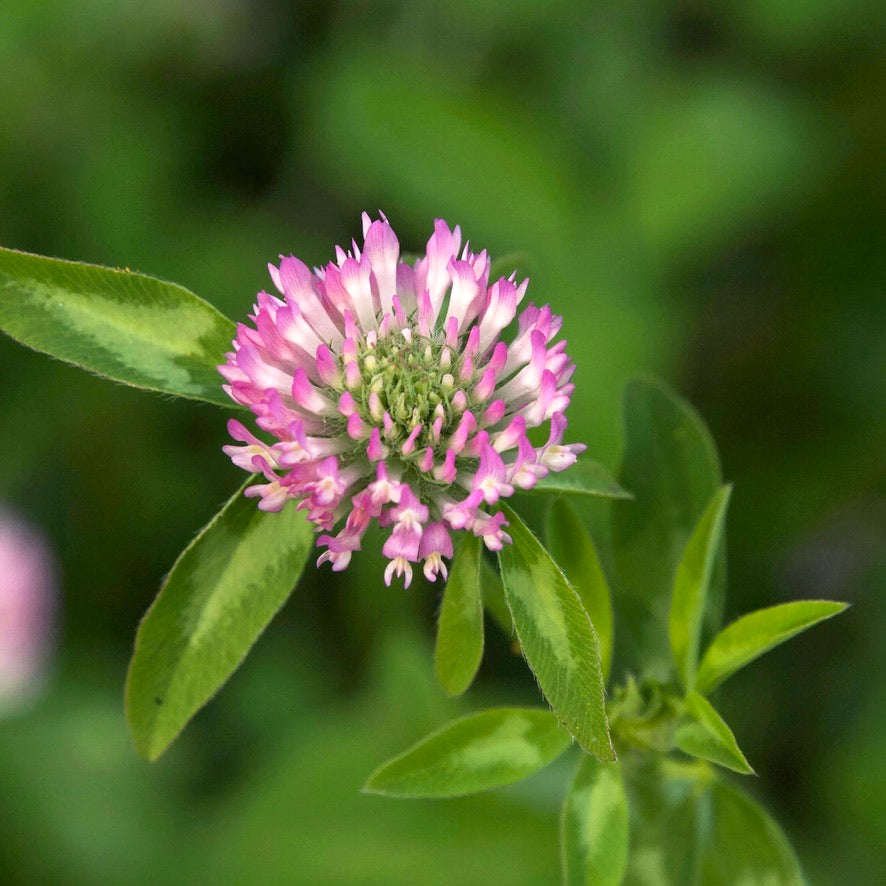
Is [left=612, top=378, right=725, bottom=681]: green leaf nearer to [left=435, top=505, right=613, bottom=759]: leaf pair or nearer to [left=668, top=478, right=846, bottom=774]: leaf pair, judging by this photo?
[left=668, top=478, right=846, bottom=774]: leaf pair

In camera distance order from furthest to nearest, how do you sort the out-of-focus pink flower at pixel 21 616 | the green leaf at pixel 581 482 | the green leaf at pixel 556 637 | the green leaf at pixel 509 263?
the out-of-focus pink flower at pixel 21 616
the green leaf at pixel 509 263
the green leaf at pixel 581 482
the green leaf at pixel 556 637

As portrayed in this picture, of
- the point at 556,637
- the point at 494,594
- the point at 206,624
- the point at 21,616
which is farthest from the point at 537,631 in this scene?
the point at 21,616

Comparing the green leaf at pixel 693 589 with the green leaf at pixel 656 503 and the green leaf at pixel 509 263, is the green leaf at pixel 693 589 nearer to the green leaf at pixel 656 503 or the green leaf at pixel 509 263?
the green leaf at pixel 656 503

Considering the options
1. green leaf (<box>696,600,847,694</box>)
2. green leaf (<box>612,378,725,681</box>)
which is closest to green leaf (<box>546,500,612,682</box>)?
green leaf (<box>696,600,847,694</box>)

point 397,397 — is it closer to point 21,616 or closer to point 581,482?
point 581,482

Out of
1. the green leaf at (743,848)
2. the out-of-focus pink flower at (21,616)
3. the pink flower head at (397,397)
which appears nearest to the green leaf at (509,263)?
the pink flower head at (397,397)

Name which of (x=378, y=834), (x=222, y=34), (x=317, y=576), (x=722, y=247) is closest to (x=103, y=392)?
(x=317, y=576)
